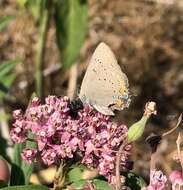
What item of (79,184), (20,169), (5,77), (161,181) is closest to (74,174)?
(79,184)

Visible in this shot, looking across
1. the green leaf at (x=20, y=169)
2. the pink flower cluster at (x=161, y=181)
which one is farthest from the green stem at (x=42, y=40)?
the pink flower cluster at (x=161, y=181)

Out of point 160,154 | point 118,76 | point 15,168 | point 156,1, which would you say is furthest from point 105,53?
point 156,1

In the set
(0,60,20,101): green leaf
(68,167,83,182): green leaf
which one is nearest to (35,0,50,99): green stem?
(0,60,20,101): green leaf

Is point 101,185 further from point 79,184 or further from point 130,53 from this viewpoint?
point 130,53

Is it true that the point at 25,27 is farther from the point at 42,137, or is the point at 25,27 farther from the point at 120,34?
the point at 42,137

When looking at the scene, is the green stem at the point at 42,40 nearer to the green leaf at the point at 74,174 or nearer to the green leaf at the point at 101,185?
the green leaf at the point at 74,174

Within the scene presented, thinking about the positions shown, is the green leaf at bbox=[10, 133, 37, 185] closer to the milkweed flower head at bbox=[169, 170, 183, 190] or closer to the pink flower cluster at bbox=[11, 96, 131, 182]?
the pink flower cluster at bbox=[11, 96, 131, 182]
